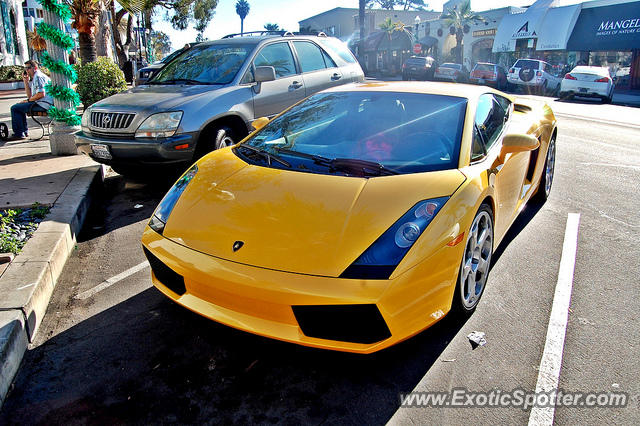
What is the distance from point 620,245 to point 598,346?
1801 mm

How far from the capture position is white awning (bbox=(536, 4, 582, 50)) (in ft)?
98.6

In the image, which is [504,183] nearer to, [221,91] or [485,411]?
[485,411]

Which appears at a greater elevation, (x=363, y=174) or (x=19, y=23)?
(x=19, y=23)

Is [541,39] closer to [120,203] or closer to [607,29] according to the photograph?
[607,29]

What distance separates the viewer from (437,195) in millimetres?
2709

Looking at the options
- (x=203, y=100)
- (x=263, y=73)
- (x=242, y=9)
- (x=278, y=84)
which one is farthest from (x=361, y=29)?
(x=242, y=9)

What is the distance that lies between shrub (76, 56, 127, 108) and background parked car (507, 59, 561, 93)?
19.5 metres

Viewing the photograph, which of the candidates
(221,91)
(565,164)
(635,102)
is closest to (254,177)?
(221,91)

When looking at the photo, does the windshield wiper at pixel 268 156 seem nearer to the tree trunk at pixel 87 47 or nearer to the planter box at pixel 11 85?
the tree trunk at pixel 87 47

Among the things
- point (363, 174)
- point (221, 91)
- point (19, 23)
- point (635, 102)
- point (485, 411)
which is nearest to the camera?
point (485, 411)

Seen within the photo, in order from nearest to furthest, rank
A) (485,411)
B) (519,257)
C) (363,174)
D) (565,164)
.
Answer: (485,411) → (363,174) → (519,257) → (565,164)

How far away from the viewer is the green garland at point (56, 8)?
7.02 metres

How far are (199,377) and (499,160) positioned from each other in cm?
242

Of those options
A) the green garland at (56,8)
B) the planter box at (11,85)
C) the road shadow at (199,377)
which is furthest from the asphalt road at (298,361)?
the planter box at (11,85)
